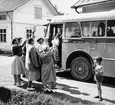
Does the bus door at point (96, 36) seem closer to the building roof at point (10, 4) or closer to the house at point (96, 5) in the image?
the house at point (96, 5)

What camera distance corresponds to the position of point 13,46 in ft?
25.2

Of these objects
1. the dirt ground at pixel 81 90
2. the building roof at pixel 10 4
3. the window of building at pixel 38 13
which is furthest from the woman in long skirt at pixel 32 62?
the window of building at pixel 38 13

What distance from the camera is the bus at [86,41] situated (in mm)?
8047

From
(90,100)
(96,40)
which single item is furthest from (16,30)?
(90,100)

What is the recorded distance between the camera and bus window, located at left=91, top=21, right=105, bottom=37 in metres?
8.26

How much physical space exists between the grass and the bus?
9.20 ft

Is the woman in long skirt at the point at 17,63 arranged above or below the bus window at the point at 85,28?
below

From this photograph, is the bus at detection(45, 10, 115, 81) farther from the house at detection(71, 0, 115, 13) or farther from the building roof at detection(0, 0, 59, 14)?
the building roof at detection(0, 0, 59, 14)

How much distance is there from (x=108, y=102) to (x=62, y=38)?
4.20 metres

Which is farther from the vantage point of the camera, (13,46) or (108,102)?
(13,46)

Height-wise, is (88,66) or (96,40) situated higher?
(96,40)

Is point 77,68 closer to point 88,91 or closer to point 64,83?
point 64,83

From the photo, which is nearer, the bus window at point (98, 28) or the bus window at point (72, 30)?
the bus window at point (98, 28)

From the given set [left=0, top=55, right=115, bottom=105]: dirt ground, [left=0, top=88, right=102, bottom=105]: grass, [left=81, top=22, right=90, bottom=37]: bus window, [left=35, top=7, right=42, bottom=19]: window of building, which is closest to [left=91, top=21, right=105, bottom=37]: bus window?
[left=81, top=22, right=90, bottom=37]: bus window
